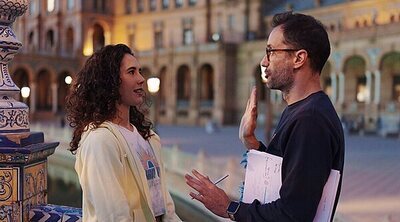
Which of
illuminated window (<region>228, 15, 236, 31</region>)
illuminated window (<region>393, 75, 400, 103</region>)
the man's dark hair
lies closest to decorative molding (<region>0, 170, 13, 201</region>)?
the man's dark hair

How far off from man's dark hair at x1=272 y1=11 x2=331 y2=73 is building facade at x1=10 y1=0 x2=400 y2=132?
98.4ft

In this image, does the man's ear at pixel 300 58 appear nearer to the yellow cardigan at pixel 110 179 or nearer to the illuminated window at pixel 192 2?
the yellow cardigan at pixel 110 179

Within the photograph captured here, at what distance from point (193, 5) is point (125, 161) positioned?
51.5 m

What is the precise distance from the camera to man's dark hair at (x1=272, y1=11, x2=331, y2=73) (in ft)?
7.45

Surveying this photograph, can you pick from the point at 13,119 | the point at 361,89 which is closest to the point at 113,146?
the point at 13,119

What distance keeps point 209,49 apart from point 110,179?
41.9 m

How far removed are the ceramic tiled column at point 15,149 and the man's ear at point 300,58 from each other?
1.68 metres

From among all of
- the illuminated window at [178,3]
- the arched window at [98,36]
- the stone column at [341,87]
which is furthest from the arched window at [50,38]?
the stone column at [341,87]

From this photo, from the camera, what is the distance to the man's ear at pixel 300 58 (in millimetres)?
2277

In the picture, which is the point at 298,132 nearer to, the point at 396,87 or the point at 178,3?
Result: the point at 396,87

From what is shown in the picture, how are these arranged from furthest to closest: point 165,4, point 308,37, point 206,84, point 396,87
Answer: point 165,4 < point 206,84 < point 396,87 < point 308,37

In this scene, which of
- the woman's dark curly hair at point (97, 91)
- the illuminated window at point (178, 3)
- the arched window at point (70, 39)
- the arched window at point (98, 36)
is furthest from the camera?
the arched window at point (98, 36)

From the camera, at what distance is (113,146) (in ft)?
8.97

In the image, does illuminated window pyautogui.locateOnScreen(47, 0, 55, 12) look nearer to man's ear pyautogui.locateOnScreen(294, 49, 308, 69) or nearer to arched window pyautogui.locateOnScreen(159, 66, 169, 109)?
arched window pyautogui.locateOnScreen(159, 66, 169, 109)
